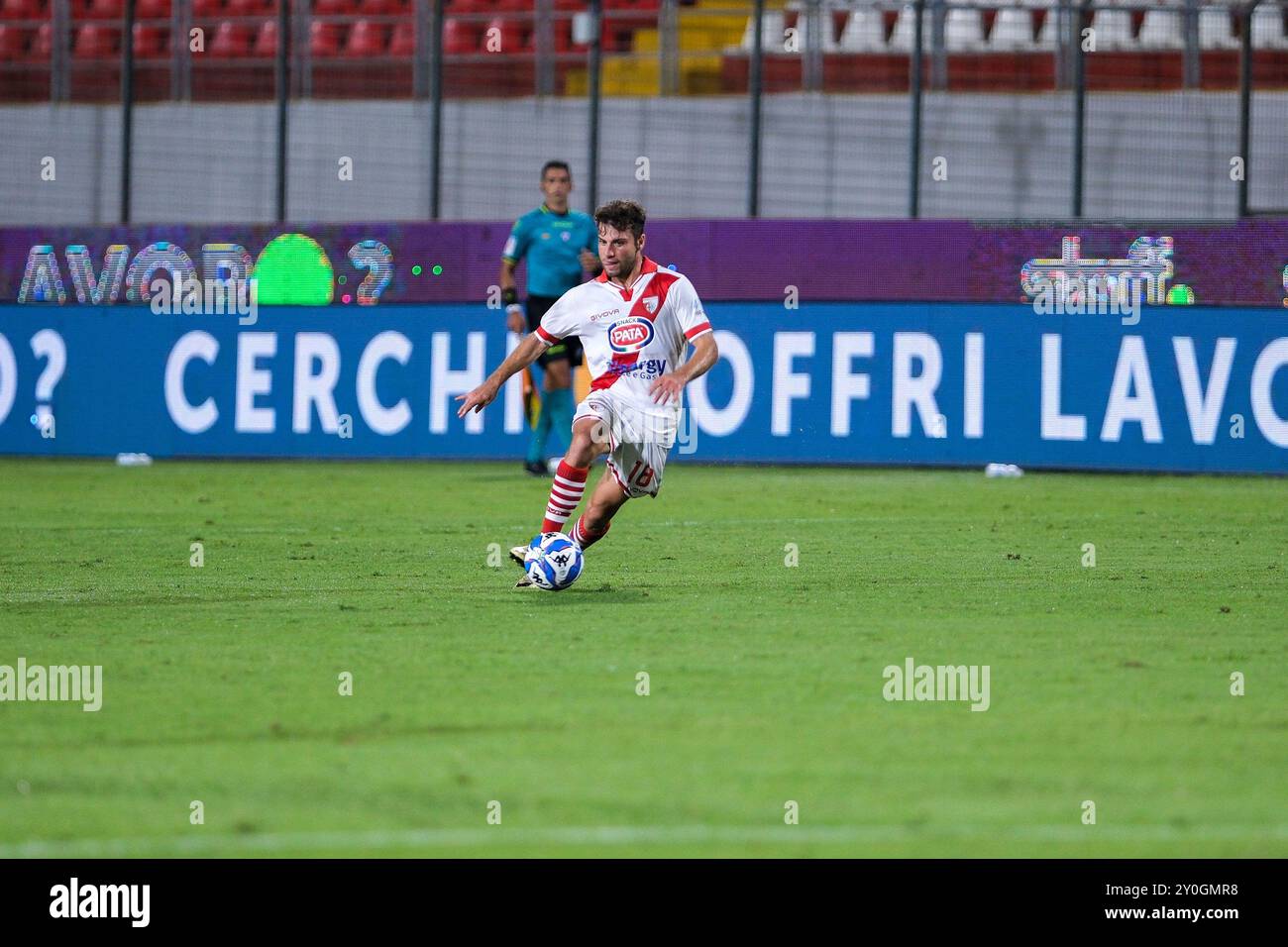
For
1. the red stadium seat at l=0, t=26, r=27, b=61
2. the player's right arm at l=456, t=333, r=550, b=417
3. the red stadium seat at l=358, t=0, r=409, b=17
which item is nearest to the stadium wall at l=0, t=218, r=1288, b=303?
the red stadium seat at l=0, t=26, r=27, b=61

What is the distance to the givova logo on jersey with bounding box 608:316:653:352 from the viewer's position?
390 inches

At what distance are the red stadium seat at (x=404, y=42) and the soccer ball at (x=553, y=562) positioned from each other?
13703mm

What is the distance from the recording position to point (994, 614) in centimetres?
889

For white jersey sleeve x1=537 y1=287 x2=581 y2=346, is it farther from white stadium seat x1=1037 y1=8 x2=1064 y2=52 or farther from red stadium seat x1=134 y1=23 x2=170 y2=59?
red stadium seat x1=134 y1=23 x2=170 y2=59

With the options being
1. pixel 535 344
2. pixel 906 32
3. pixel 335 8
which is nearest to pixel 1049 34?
pixel 906 32

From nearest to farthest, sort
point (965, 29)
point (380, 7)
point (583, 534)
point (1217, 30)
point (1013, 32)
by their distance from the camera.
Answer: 1. point (583, 534)
2. point (1217, 30)
3. point (1013, 32)
4. point (965, 29)
5. point (380, 7)

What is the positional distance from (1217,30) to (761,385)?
18.3 feet

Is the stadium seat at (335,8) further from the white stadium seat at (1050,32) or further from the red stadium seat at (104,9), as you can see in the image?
the white stadium seat at (1050,32)

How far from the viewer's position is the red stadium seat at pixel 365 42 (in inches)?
882

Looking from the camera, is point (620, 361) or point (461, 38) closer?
point (620, 361)

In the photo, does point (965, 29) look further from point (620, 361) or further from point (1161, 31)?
point (620, 361)

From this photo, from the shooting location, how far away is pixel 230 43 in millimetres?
23219

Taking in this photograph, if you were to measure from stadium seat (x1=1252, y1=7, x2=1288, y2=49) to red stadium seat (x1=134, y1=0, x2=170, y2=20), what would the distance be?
41.1 feet
